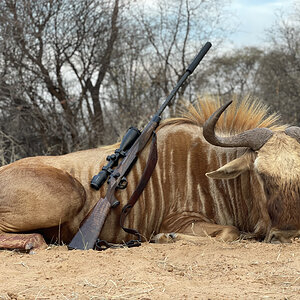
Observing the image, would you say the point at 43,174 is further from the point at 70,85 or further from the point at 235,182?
the point at 70,85

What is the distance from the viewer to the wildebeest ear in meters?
4.02

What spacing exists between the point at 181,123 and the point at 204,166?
0.54 metres

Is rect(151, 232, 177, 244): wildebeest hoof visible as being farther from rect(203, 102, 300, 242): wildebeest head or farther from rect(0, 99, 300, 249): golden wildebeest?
rect(203, 102, 300, 242): wildebeest head

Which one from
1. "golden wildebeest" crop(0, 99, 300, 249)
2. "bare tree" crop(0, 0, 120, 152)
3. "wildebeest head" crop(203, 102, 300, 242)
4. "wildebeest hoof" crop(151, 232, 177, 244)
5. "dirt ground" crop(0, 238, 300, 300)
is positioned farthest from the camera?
"bare tree" crop(0, 0, 120, 152)

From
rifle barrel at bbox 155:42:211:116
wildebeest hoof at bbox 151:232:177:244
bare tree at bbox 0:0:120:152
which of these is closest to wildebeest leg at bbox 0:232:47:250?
wildebeest hoof at bbox 151:232:177:244

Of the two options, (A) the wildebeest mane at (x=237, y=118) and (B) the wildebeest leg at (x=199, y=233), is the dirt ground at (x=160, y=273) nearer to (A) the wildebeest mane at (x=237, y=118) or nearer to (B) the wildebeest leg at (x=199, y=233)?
(B) the wildebeest leg at (x=199, y=233)

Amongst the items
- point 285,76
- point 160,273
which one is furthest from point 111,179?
point 285,76

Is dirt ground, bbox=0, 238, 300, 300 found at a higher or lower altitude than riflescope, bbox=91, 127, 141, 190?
lower

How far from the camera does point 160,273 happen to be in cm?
279

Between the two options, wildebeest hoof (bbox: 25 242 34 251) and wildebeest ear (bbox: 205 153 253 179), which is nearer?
wildebeest hoof (bbox: 25 242 34 251)

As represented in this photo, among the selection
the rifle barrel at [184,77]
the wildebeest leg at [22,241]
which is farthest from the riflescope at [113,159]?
the wildebeest leg at [22,241]

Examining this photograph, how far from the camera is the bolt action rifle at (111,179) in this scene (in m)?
3.84

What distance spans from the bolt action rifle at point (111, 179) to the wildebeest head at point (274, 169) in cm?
67

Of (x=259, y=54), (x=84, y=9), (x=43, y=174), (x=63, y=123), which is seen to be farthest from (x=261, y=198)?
(x=259, y=54)
